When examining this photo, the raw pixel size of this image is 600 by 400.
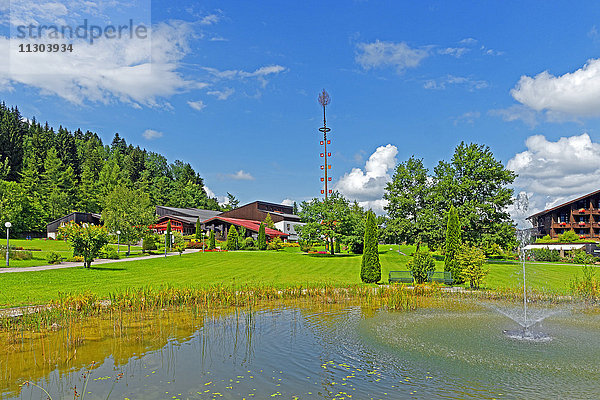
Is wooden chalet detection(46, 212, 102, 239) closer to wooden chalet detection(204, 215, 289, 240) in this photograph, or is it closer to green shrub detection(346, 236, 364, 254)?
wooden chalet detection(204, 215, 289, 240)

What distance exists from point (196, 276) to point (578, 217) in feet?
180

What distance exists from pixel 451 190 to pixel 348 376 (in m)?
32.5

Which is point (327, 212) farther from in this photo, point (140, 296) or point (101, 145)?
point (101, 145)

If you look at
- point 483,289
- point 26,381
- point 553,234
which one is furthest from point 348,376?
point 553,234

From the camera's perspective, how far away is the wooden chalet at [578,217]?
54.4 metres

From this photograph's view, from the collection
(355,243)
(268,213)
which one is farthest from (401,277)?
(268,213)

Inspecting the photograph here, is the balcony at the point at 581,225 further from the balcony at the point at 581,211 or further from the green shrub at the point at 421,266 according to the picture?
the green shrub at the point at 421,266

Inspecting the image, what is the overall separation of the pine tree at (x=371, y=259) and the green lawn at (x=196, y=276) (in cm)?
101

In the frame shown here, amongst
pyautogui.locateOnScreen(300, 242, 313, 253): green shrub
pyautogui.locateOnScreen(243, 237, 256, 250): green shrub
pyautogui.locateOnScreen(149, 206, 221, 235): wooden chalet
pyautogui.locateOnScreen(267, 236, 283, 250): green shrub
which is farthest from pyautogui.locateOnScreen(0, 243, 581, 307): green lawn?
pyautogui.locateOnScreen(149, 206, 221, 235): wooden chalet

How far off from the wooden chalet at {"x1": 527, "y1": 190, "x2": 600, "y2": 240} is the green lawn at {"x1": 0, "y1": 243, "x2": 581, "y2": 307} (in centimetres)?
3179

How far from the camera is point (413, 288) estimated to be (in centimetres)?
1894

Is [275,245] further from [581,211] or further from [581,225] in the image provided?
[581,211]

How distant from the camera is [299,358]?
9.20 meters

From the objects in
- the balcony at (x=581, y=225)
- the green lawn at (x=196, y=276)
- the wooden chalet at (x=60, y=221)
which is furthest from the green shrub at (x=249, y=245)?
the balcony at (x=581, y=225)
